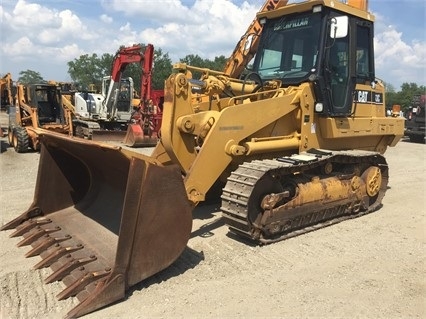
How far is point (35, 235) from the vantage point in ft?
15.5

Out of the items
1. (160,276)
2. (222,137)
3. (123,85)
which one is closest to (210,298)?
(160,276)

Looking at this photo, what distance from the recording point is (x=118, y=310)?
3.44 metres

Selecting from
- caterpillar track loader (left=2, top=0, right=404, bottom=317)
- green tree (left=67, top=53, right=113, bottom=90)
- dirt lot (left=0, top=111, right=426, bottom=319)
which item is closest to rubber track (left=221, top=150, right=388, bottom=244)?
caterpillar track loader (left=2, top=0, right=404, bottom=317)

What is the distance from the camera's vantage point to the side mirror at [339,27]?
5703 mm

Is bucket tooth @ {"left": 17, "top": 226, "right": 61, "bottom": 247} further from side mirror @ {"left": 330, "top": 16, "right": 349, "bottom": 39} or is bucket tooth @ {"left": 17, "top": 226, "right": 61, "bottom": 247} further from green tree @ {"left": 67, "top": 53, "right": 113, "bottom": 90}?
green tree @ {"left": 67, "top": 53, "right": 113, "bottom": 90}

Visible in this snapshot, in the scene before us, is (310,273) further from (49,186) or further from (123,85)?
(123,85)

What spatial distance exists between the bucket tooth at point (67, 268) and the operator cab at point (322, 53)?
363 centimetres

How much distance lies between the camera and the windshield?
594 cm

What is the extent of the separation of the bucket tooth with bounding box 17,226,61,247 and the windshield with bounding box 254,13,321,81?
145 inches

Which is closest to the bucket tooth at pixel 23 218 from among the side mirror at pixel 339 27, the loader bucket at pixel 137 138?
the side mirror at pixel 339 27

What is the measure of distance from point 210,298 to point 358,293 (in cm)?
133

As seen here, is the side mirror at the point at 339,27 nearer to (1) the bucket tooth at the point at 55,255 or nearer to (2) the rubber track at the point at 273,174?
(2) the rubber track at the point at 273,174

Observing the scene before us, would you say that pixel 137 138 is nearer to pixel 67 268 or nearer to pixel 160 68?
pixel 67 268

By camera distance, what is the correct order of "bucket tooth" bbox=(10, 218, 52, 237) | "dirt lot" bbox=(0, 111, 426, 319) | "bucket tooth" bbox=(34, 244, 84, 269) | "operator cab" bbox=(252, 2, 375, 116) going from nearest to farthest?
"dirt lot" bbox=(0, 111, 426, 319)
"bucket tooth" bbox=(34, 244, 84, 269)
"bucket tooth" bbox=(10, 218, 52, 237)
"operator cab" bbox=(252, 2, 375, 116)
